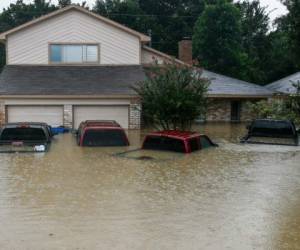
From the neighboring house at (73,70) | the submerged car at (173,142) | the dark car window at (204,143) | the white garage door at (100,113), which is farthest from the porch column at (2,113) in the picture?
the dark car window at (204,143)

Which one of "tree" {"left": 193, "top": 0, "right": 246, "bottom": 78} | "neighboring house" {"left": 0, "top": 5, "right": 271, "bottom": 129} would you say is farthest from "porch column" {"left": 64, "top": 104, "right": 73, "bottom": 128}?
"tree" {"left": 193, "top": 0, "right": 246, "bottom": 78}

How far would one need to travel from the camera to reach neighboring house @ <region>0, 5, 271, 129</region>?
3014 cm

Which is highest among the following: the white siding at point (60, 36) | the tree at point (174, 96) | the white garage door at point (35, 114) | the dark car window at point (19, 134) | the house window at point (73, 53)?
the white siding at point (60, 36)

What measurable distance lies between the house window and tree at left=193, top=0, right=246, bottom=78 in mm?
18688

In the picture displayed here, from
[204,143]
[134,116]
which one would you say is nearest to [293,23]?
[204,143]

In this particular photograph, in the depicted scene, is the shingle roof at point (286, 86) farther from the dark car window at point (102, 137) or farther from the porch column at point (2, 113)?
the porch column at point (2, 113)

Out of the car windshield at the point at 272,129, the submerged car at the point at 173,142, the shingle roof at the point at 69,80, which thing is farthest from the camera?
the shingle roof at the point at 69,80

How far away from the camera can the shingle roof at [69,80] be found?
30.0 m

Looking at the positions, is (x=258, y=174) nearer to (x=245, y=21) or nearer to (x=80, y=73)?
(x=80, y=73)

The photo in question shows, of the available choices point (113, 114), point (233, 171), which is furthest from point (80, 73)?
point (233, 171)

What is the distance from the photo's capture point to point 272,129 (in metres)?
25.1

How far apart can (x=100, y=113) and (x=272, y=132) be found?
10559 millimetres

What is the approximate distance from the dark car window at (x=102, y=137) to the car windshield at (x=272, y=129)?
22.3 ft

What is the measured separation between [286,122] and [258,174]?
8559 millimetres
